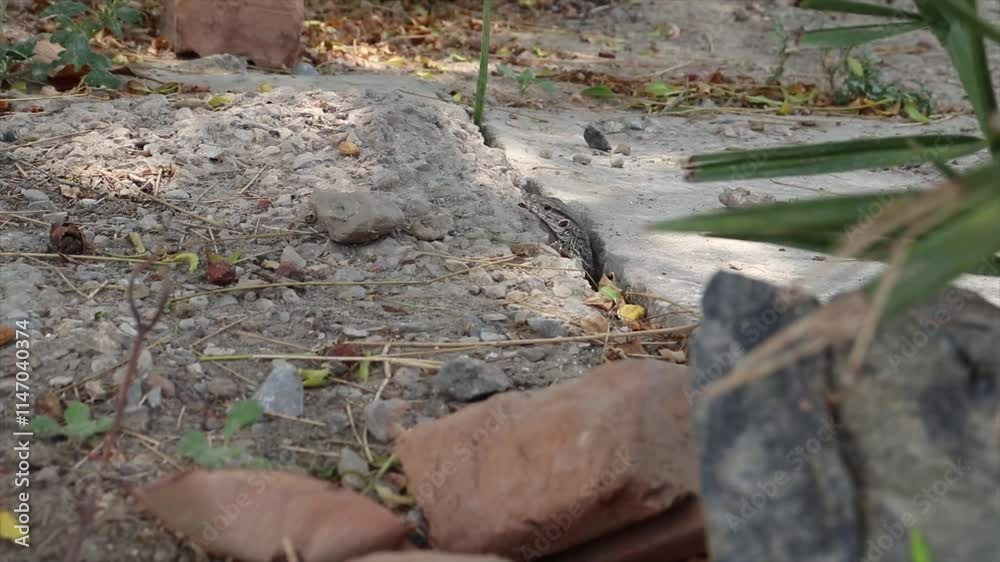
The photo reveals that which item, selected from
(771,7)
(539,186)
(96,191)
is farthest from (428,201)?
(771,7)

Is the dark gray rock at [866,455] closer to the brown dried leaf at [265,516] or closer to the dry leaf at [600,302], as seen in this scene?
the brown dried leaf at [265,516]

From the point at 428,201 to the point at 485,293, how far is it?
52 centimetres

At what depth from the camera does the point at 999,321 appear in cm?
136

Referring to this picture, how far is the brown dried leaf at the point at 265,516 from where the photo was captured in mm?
1523

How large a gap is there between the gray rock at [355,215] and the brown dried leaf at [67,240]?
598 mm

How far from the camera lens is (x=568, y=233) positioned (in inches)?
115

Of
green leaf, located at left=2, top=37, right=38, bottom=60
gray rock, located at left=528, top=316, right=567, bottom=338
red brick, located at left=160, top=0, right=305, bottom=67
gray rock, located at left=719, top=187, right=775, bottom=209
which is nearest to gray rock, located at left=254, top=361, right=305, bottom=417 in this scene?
gray rock, located at left=528, top=316, right=567, bottom=338

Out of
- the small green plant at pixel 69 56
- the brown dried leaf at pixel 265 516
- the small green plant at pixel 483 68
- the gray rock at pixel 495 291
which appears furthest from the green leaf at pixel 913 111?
the brown dried leaf at pixel 265 516

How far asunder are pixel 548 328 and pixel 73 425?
1.07 m

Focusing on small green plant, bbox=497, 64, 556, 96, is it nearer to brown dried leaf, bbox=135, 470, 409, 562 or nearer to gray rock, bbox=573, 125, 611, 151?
gray rock, bbox=573, 125, 611, 151

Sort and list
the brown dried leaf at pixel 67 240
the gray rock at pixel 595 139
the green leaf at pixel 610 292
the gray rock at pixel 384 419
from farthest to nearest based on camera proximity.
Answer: the gray rock at pixel 595 139 < the green leaf at pixel 610 292 < the brown dried leaf at pixel 67 240 < the gray rock at pixel 384 419

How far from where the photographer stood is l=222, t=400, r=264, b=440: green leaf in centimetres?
178

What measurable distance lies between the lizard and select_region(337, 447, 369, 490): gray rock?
1160mm

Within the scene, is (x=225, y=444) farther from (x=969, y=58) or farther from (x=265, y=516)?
(x=969, y=58)
